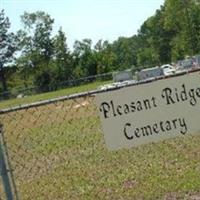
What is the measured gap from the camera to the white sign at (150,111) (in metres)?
5.07

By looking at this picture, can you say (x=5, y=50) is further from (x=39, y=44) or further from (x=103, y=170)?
(x=103, y=170)

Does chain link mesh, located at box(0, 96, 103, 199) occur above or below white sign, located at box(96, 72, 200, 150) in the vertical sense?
below

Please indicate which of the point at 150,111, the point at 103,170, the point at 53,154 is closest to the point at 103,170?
Result: the point at 103,170

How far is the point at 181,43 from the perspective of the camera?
83188 mm

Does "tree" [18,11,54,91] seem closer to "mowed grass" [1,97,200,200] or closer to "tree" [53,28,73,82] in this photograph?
"tree" [53,28,73,82]

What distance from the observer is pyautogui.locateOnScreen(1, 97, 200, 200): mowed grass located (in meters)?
7.52

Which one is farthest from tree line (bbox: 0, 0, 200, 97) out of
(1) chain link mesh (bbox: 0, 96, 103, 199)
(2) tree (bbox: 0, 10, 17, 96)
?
(1) chain link mesh (bbox: 0, 96, 103, 199)

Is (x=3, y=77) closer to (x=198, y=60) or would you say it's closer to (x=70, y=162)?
(x=198, y=60)

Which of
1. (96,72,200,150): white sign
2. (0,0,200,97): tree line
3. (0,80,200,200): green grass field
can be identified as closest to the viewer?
(96,72,200,150): white sign

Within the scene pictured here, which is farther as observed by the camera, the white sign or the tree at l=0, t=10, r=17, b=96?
the tree at l=0, t=10, r=17, b=96

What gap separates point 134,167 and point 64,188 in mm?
1192

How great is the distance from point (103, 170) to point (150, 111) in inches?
162

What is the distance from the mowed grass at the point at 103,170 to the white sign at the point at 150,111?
76.2 inches

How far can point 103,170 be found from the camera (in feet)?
30.0
